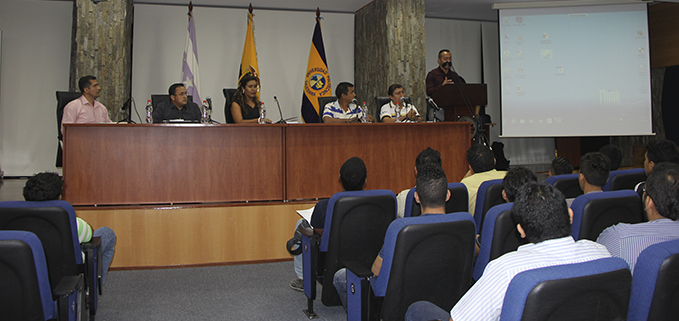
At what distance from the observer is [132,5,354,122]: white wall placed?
685 centimetres

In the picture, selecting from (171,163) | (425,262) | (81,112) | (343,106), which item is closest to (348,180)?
(425,262)

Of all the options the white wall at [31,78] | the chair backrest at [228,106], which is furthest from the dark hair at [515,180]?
the white wall at [31,78]

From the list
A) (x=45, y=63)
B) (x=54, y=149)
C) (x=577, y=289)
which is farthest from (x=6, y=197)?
(x=577, y=289)

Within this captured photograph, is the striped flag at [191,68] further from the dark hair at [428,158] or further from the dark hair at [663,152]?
the dark hair at [663,152]

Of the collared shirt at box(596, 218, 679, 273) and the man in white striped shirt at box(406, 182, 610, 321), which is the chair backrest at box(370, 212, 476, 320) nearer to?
the man in white striped shirt at box(406, 182, 610, 321)

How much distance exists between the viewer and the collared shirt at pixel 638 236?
1.52m

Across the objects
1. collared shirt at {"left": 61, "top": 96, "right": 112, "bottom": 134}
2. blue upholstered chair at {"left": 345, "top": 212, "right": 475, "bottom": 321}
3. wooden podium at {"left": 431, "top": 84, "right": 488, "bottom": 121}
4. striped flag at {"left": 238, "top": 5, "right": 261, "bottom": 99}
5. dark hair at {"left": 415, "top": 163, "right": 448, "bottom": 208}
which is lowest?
blue upholstered chair at {"left": 345, "top": 212, "right": 475, "bottom": 321}

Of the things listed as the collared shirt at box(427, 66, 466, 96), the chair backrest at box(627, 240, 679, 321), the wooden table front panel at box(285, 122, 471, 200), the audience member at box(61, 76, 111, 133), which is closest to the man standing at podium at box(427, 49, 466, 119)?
the collared shirt at box(427, 66, 466, 96)

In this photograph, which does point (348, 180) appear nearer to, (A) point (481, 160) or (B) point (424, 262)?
(B) point (424, 262)

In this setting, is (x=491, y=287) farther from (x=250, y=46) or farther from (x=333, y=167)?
(x=250, y=46)

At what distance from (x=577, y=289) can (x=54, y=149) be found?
24.0ft

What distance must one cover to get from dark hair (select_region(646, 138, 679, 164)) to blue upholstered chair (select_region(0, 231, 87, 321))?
3.32 m

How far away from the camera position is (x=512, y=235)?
1811 mm

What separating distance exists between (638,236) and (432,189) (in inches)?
27.5
